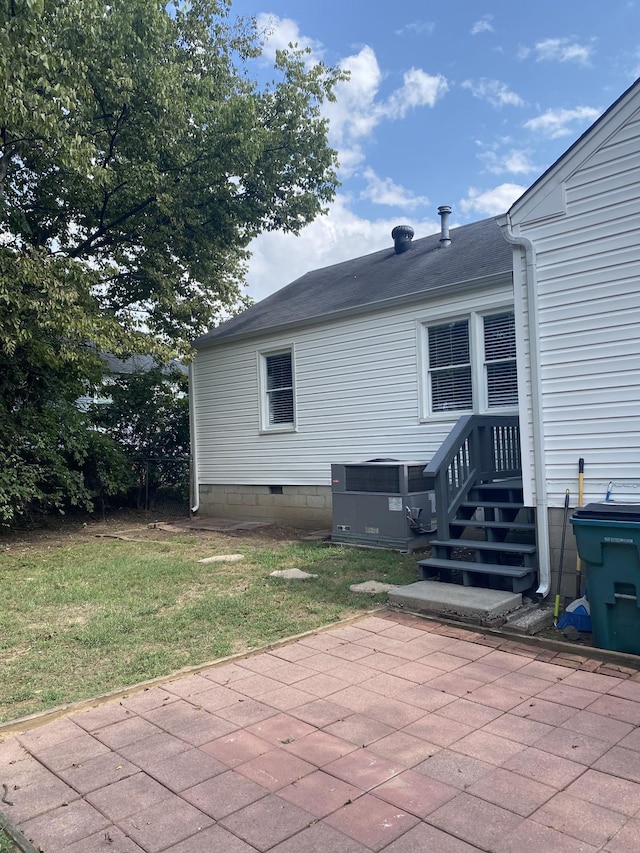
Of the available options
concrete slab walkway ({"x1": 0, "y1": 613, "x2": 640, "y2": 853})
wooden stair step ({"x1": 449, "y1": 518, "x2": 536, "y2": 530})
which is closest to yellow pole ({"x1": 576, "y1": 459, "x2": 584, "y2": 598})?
wooden stair step ({"x1": 449, "y1": 518, "x2": 536, "y2": 530})

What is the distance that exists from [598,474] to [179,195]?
30.2 feet

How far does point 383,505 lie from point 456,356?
2.46 m

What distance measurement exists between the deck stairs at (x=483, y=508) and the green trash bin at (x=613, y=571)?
3.51ft

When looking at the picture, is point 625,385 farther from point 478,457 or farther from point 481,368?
point 481,368

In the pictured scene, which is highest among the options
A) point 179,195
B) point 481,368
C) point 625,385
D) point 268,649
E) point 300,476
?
point 179,195

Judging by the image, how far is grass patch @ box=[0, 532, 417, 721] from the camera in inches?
160

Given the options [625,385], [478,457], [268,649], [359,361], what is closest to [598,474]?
[625,385]

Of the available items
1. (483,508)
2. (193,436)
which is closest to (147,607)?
(483,508)

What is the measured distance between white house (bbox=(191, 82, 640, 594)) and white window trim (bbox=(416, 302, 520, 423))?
0.07 ft

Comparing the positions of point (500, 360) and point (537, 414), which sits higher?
point (500, 360)

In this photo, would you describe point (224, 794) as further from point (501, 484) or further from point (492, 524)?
point (501, 484)

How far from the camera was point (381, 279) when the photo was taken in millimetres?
10648

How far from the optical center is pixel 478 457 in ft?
22.0

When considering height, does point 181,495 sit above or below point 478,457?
below
